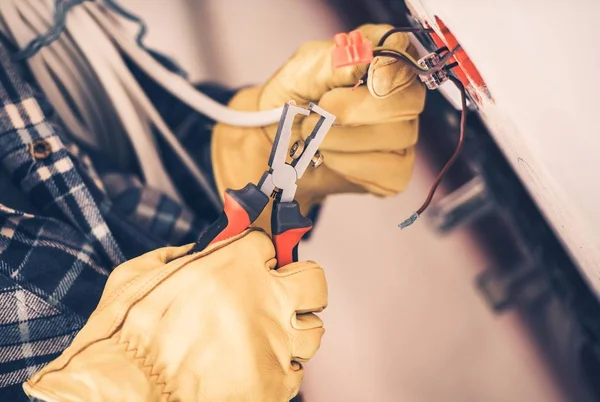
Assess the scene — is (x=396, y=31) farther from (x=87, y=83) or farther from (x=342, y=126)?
(x=87, y=83)

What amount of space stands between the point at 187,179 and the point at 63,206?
0.19 m

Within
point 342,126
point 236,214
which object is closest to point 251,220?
point 236,214

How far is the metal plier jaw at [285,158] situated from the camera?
0.45 meters

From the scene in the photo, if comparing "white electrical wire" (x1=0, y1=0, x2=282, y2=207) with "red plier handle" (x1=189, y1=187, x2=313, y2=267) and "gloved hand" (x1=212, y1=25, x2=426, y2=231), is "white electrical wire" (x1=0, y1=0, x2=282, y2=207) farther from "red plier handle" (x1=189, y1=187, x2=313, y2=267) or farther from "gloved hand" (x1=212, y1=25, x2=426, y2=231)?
"red plier handle" (x1=189, y1=187, x2=313, y2=267)

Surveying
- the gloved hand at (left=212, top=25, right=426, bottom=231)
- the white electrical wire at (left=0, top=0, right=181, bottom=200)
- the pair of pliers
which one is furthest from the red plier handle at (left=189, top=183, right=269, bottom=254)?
the white electrical wire at (left=0, top=0, right=181, bottom=200)

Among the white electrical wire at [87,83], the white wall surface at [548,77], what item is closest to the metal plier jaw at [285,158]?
the white wall surface at [548,77]

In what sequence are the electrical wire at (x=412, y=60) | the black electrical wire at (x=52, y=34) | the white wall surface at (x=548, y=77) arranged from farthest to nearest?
the black electrical wire at (x=52, y=34)
the electrical wire at (x=412, y=60)
the white wall surface at (x=548, y=77)

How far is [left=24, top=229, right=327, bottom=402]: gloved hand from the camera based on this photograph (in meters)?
0.39

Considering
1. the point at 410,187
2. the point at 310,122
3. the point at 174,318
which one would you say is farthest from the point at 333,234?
the point at 174,318

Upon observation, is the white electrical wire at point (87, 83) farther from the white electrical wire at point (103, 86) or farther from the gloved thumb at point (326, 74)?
the gloved thumb at point (326, 74)

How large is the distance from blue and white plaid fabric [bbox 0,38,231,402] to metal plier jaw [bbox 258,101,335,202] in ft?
0.63

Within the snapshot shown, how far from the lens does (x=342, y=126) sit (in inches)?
20.8

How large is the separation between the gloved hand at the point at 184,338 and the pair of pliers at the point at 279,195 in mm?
19

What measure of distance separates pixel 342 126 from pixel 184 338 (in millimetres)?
256
